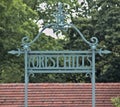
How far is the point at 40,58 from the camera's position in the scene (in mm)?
8125

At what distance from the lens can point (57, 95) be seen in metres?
10.4

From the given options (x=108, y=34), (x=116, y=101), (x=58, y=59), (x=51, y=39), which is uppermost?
(x=108, y=34)

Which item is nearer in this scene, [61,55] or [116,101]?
[61,55]

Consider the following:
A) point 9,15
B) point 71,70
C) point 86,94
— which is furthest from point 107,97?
point 9,15

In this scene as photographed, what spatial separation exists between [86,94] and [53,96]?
0.74 metres

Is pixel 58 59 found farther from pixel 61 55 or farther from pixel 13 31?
pixel 13 31

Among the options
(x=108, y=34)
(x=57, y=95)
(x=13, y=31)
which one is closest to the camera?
(x=57, y=95)

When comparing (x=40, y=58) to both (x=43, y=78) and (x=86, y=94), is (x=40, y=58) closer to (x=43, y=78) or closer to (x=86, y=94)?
(x=86, y=94)

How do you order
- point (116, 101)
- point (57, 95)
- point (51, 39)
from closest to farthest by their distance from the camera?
point (116, 101) → point (57, 95) → point (51, 39)

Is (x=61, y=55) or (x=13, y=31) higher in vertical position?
(x=13, y=31)

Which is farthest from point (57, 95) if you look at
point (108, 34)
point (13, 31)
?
point (108, 34)

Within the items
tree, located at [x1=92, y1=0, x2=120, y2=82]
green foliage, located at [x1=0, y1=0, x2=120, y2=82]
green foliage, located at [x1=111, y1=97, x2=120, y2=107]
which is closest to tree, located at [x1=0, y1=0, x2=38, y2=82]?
green foliage, located at [x1=0, y1=0, x2=120, y2=82]

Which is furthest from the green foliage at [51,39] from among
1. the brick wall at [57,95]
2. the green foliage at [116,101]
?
the green foliage at [116,101]

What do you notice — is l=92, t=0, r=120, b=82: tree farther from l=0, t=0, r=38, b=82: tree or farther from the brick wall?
the brick wall
